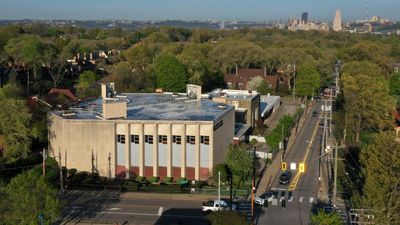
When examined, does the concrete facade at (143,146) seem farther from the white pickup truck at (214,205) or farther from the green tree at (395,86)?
the green tree at (395,86)

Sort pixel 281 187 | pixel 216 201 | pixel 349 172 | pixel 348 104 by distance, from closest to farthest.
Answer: pixel 216 201 < pixel 281 187 < pixel 349 172 < pixel 348 104

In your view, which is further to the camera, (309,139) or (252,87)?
(252,87)

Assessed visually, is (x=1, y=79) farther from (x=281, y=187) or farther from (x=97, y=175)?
(x=281, y=187)

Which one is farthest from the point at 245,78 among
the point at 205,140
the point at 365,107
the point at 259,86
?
the point at 205,140

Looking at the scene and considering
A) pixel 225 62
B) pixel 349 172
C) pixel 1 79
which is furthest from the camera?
pixel 225 62

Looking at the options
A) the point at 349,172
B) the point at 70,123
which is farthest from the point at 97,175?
the point at 349,172

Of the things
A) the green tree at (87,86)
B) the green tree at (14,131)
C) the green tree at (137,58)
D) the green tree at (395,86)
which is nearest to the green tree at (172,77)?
the green tree at (87,86)

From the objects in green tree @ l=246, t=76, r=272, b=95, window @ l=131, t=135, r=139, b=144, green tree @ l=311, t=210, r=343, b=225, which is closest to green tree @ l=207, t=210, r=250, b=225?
green tree @ l=311, t=210, r=343, b=225

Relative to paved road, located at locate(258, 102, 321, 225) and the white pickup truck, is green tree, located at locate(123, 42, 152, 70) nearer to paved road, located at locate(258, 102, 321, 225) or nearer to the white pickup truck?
Answer: paved road, located at locate(258, 102, 321, 225)
